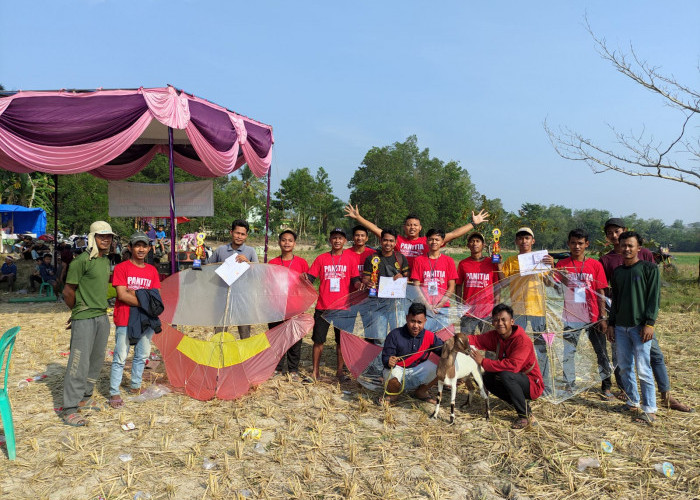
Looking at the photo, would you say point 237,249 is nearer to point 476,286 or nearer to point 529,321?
point 476,286

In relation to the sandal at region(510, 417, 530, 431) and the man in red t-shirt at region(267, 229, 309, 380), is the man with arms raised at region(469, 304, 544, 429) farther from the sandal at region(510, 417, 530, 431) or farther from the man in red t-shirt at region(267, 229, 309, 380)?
the man in red t-shirt at region(267, 229, 309, 380)

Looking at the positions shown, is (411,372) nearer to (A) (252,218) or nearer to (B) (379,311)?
(B) (379,311)

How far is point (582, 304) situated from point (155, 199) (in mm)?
10483

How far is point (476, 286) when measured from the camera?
516 centimetres

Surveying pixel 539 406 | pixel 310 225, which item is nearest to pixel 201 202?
pixel 539 406

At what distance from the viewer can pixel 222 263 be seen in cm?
530

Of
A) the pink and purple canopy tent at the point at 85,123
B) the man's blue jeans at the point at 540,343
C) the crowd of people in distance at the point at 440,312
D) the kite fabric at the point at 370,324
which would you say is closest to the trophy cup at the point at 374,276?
the crowd of people in distance at the point at 440,312

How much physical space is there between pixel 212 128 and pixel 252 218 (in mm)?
44094

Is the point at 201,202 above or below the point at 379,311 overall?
above

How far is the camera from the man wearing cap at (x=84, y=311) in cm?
404

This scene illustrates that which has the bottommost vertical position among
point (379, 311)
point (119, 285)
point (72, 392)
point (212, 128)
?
point (72, 392)

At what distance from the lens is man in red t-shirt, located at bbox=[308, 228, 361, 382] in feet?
17.2

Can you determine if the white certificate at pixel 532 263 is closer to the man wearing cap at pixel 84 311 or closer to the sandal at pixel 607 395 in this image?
the sandal at pixel 607 395

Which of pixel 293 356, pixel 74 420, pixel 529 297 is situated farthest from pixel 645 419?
pixel 74 420
